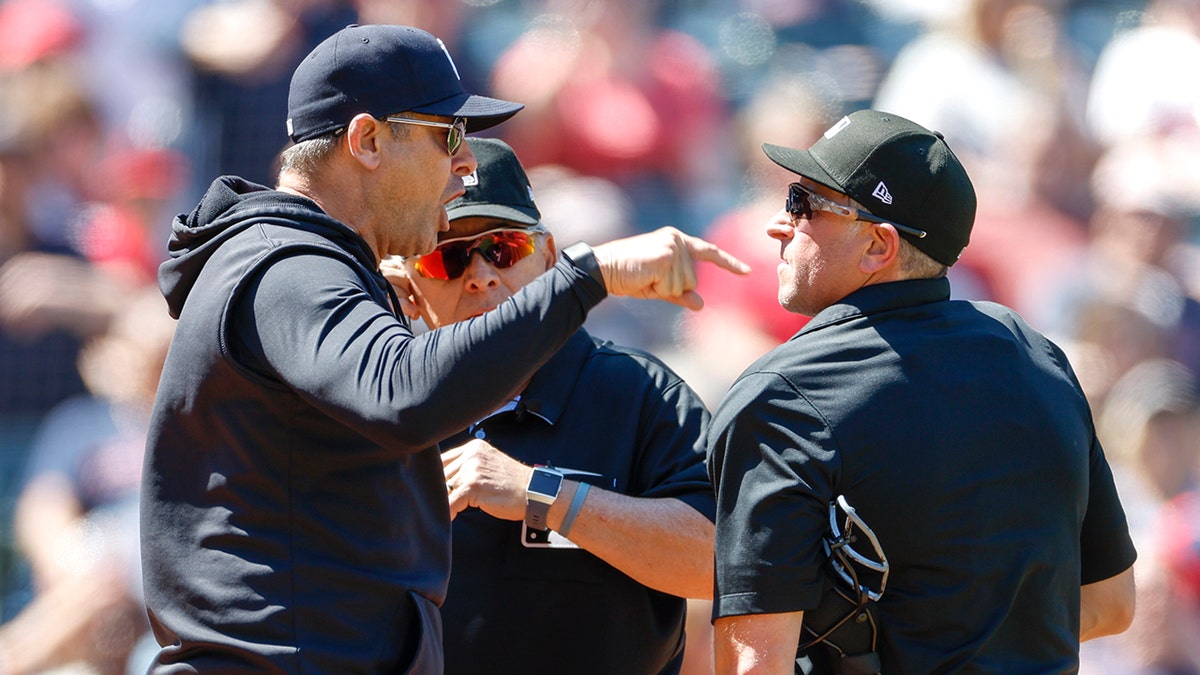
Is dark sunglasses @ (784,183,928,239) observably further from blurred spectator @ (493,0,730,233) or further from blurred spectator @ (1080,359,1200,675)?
blurred spectator @ (493,0,730,233)

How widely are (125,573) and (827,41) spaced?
3827 mm

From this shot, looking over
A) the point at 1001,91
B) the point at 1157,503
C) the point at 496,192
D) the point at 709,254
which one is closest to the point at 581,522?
the point at 709,254

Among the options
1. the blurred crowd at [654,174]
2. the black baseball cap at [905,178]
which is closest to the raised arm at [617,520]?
the black baseball cap at [905,178]

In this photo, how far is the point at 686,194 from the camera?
5.73 m

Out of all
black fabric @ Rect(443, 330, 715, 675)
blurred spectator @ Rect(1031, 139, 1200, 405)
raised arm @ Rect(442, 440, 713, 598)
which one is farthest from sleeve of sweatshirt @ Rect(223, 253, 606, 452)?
blurred spectator @ Rect(1031, 139, 1200, 405)

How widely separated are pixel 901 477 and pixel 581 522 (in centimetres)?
70

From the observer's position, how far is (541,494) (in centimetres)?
235

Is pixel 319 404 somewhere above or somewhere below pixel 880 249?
below

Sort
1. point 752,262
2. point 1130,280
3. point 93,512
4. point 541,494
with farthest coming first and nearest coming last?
point 93,512, point 752,262, point 1130,280, point 541,494

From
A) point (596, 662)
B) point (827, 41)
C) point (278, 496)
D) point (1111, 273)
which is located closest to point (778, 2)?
point (827, 41)

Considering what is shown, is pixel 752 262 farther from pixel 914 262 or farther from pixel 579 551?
pixel 914 262

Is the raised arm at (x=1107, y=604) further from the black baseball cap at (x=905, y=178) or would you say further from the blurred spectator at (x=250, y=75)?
the blurred spectator at (x=250, y=75)

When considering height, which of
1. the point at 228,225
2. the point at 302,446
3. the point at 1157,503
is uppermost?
the point at 228,225

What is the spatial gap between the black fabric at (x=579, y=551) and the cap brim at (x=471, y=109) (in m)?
0.64
